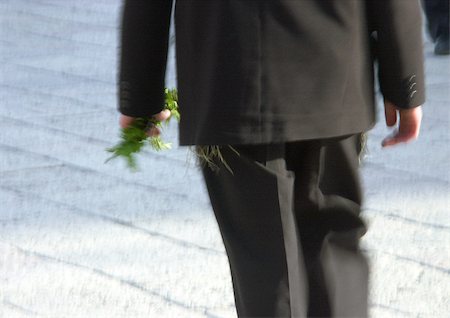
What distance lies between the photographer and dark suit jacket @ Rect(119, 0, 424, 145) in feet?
6.64

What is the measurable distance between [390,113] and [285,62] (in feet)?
0.98

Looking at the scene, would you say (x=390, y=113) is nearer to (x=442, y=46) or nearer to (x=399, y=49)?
(x=399, y=49)

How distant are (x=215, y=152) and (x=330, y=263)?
393 millimetres

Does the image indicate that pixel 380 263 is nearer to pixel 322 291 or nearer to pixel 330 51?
pixel 322 291

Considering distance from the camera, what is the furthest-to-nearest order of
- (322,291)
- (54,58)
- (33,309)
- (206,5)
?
(54,58) < (33,309) < (322,291) < (206,5)

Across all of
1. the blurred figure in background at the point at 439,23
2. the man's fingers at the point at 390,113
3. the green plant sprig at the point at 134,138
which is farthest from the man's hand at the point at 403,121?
the blurred figure in background at the point at 439,23

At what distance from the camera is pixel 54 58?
6852 millimetres

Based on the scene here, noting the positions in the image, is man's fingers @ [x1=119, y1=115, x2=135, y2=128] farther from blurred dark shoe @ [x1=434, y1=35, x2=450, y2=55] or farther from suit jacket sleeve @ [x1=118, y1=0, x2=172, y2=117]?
blurred dark shoe @ [x1=434, y1=35, x2=450, y2=55]

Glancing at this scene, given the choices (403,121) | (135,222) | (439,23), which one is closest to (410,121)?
(403,121)

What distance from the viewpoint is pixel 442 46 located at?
21.1ft

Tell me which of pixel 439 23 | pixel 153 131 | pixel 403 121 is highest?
pixel 403 121

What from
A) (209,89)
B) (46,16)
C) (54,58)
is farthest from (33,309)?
(46,16)

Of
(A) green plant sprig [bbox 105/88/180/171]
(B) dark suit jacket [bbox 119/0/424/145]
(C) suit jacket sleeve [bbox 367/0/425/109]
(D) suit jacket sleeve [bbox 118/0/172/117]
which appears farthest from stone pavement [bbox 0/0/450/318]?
(C) suit jacket sleeve [bbox 367/0/425/109]

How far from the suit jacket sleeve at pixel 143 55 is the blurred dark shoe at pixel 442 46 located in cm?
445
